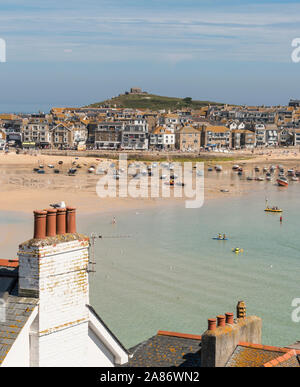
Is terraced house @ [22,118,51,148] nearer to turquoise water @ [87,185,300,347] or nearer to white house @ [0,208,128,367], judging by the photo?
turquoise water @ [87,185,300,347]

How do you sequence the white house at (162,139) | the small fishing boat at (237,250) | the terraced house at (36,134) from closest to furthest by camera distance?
the small fishing boat at (237,250) < the terraced house at (36,134) < the white house at (162,139)

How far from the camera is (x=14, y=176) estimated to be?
73562 mm

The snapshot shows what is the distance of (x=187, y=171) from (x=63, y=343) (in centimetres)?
8034

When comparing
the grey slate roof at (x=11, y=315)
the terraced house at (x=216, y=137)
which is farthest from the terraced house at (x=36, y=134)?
the grey slate roof at (x=11, y=315)

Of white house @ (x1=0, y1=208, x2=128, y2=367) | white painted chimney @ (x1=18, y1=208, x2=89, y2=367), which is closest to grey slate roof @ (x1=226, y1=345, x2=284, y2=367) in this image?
white house @ (x1=0, y1=208, x2=128, y2=367)

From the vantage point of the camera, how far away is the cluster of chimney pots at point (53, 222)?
22.5 ft

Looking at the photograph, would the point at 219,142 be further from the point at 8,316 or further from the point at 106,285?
the point at 8,316

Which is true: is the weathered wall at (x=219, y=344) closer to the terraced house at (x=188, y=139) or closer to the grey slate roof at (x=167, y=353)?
the grey slate roof at (x=167, y=353)


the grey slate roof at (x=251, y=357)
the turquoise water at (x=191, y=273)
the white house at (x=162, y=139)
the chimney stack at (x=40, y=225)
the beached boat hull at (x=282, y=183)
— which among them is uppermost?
the white house at (x=162, y=139)

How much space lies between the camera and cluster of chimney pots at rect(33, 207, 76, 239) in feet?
22.5

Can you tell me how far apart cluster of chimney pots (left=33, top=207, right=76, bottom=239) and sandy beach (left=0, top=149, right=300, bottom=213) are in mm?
41620

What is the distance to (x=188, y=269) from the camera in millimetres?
29172

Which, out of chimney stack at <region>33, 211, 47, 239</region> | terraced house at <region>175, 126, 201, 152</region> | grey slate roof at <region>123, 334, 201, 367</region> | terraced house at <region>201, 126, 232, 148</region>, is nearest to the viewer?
chimney stack at <region>33, 211, 47, 239</region>
